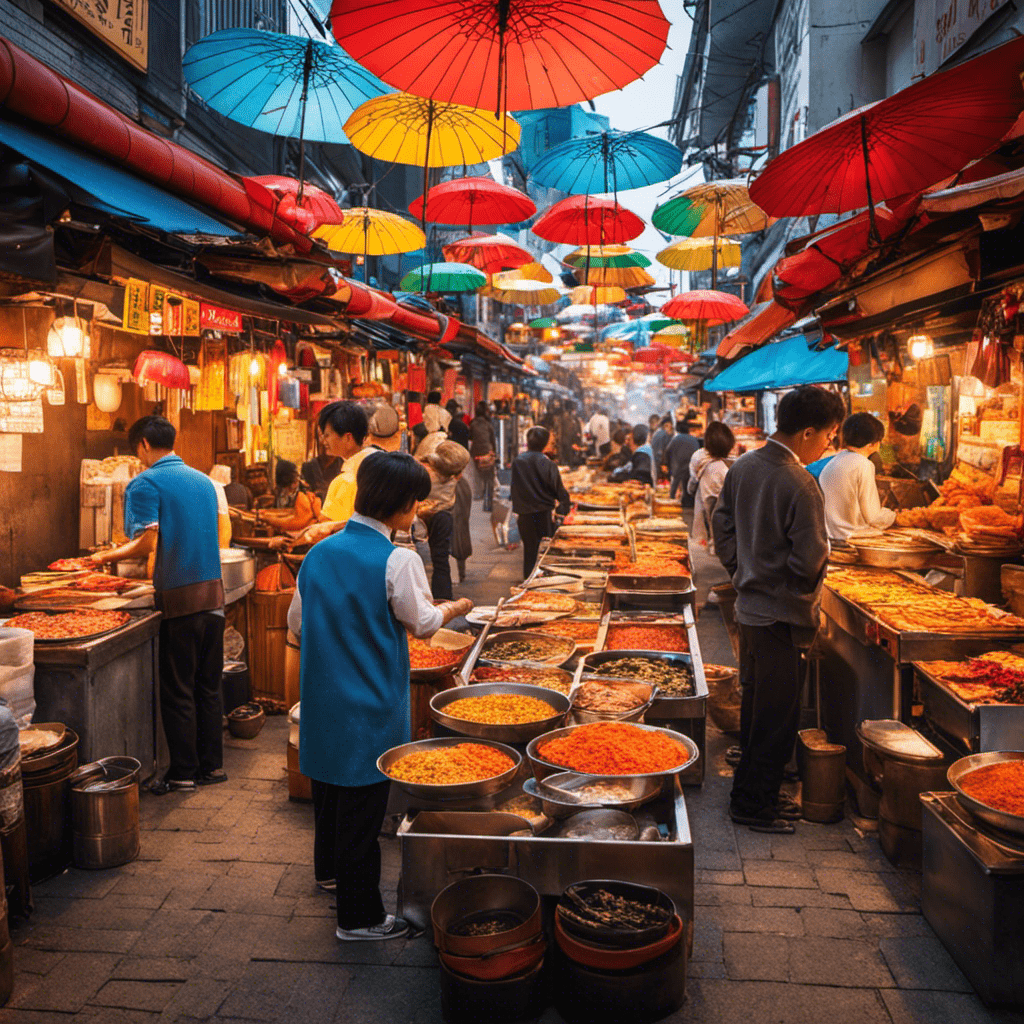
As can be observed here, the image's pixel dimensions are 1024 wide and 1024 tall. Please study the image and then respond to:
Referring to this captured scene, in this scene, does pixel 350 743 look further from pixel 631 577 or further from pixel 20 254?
pixel 631 577

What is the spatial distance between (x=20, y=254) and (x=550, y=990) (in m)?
4.42

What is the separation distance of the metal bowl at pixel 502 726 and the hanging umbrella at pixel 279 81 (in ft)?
15.1

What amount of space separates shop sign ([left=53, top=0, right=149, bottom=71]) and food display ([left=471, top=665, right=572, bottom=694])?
7.49 m

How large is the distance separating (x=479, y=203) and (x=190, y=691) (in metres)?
6.34

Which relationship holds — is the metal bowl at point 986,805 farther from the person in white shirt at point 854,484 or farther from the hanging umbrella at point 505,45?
the hanging umbrella at point 505,45

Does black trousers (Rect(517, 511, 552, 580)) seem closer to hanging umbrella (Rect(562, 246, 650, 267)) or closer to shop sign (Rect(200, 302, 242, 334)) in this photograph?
hanging umbrella (Rect(562, 246, 650, 267))

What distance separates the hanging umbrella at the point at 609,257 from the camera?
13445 mm

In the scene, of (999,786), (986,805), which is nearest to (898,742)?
(999,786)

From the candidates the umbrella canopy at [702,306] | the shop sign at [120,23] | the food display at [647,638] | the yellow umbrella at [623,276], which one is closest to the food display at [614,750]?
the food display at [647,638]

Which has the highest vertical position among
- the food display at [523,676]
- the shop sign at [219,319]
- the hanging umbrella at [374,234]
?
the hanging umbrella at [374,234]

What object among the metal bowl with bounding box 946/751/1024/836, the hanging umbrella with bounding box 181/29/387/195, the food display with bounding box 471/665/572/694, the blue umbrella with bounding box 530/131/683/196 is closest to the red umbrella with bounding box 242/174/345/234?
the hanging umbrella with bounding box 181/29/387/195

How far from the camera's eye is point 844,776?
5.38 meters

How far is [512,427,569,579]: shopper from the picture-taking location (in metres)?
10.9

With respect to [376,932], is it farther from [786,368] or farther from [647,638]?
[786,368]
